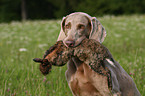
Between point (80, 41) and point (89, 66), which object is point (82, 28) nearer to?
point (80, 41)

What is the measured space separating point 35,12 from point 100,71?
1717 inches

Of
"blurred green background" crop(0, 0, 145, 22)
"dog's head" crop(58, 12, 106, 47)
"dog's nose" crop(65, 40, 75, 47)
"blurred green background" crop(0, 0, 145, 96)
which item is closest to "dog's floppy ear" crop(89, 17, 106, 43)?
"dog's head" crop(58, 12, 106, 47)

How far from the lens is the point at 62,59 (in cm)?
227

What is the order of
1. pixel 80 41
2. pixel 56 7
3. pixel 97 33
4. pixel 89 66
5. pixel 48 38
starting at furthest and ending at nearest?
pixel 56 7
pixel 48 38
pixel 97 33
pixel 80 41
pixel 89 66

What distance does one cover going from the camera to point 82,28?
2615mm

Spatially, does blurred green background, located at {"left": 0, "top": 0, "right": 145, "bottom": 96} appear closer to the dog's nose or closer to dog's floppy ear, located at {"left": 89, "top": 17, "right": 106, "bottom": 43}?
dog's floppy ear, located at {"left": 89, "top": 17, "right": 106, "bottom": 43}

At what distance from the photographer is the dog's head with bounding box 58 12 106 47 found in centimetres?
249

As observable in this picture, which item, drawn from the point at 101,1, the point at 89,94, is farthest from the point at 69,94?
the point at 101,1

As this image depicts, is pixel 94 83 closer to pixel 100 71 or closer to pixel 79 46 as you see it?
pixel 100 71

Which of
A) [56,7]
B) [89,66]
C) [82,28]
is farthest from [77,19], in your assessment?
[56,7]

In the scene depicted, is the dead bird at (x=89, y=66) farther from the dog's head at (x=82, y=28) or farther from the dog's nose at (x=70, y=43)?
the dog's head at (x=82, y=28)

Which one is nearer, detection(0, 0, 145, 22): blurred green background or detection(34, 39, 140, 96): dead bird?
detection(34, 39, 140, 96): dead bird

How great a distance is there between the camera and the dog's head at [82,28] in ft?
8.18

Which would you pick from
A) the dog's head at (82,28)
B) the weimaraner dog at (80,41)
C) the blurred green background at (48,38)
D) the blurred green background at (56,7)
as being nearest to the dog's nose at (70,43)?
the weimaraner dog at (80,41)
